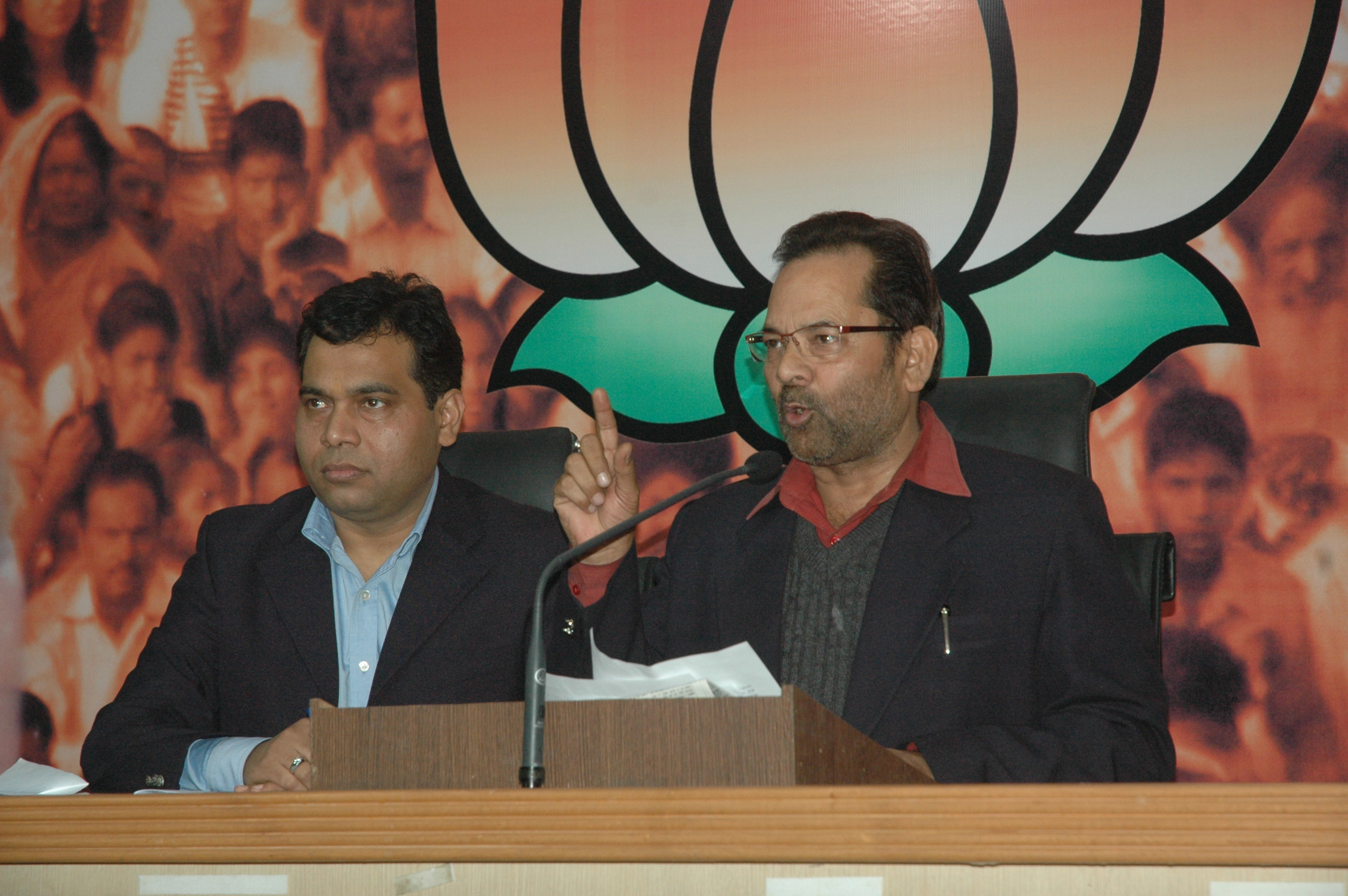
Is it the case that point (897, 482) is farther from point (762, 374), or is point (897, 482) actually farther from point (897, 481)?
point (762, 374)

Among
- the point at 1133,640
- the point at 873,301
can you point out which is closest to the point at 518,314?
the point at 873,301

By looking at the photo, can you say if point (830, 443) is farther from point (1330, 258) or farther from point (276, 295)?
point (276, 295)

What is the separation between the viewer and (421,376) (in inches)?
89.4

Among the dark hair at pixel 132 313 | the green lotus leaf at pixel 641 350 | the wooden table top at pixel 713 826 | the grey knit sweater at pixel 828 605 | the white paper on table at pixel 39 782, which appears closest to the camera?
the wooden table top at pixel 713 826

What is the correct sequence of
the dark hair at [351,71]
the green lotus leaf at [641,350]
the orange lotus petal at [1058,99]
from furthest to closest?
the dark hair at [351,71] → the green lotus leaf at [641,350] → the orange lotus petal at [1058,99]

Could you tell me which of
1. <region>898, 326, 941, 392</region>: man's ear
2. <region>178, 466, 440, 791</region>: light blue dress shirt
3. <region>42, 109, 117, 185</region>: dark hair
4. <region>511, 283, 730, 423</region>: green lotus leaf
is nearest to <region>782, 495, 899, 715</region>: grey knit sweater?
<region>898, 326, 941, 392</region>: man's ear

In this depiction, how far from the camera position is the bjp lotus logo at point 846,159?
8.39 ft

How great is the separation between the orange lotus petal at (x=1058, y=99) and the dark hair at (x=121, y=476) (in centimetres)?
210

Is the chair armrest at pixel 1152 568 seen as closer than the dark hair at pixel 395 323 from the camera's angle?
Yes

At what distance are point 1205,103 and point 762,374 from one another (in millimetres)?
1088

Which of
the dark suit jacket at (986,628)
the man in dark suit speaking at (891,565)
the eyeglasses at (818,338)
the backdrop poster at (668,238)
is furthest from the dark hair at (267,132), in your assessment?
the dark suit jacket at (986,628)

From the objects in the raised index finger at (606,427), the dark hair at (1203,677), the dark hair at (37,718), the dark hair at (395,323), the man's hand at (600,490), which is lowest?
the dark hair at (37,718)

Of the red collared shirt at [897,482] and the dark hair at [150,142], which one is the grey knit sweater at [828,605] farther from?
the dark hair at [150,142]

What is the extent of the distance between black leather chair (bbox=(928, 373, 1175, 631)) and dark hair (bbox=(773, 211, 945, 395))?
7 centimetres
